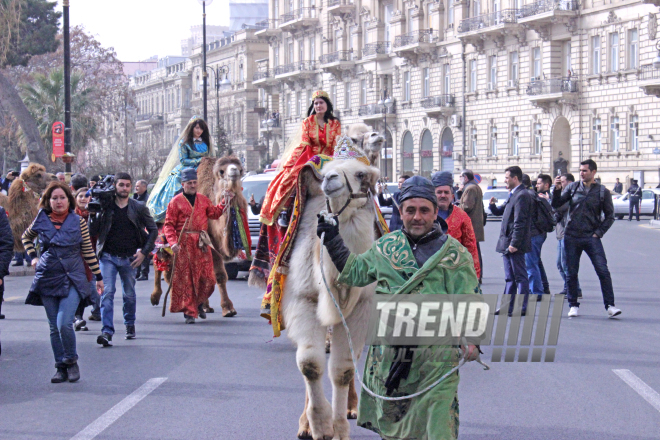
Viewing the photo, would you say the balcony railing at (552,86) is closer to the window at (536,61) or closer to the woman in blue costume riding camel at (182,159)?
the window at (536,61)

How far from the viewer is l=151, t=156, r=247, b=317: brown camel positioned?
39.8 ft

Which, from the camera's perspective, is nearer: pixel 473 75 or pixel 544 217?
pixel 544 217

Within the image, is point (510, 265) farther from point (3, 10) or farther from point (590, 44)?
point (590, 44)

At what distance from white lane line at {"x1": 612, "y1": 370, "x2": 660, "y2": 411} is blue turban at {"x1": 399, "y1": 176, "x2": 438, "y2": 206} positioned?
3336 mm

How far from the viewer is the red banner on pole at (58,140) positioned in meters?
21.5

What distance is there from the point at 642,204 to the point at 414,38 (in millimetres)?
26398

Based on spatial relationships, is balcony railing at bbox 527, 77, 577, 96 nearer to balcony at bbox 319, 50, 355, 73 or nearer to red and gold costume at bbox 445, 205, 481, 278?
balcony at bbox 319, 50, 355, 73

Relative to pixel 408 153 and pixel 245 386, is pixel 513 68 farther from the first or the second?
pixel 245 386

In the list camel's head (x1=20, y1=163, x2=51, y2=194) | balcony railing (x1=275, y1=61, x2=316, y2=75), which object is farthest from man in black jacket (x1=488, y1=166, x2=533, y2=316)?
balcony railing (x1=275, y1=61, x2=316, y2=75)

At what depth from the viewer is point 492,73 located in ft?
186

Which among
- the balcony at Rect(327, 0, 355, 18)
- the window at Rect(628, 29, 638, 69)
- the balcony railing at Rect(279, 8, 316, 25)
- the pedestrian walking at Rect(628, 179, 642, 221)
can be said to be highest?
the balcony railing at Rect(279, 8, 316, 25)

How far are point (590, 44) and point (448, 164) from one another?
48.5ft

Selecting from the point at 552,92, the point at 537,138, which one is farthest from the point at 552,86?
the point at 537,138

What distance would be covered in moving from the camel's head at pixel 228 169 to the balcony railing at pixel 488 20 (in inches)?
1725
